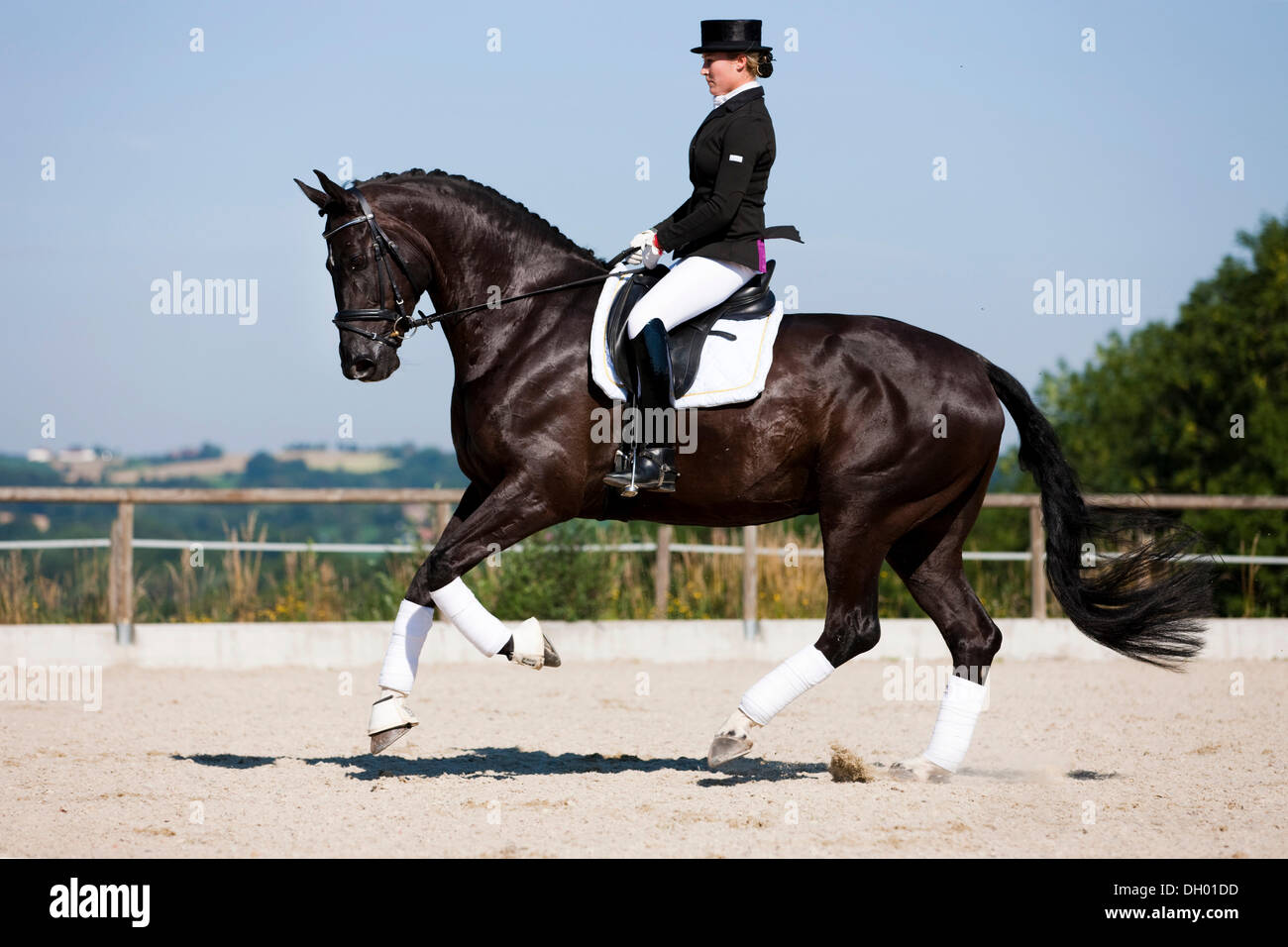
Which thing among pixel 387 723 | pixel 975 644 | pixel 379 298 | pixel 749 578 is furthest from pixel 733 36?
pixel 749 578

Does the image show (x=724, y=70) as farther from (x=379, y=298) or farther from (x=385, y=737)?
(x=385, y=737)

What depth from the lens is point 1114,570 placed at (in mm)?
6199

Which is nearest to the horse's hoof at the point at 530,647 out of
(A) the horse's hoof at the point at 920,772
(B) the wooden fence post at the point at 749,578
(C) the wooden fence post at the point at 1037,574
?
(A) the horse's hoof at the point at 920,772

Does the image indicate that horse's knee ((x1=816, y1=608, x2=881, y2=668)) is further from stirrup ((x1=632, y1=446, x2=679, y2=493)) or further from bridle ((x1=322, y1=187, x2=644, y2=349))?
bridle ((x1=322, y1=187, x2=644, y2=349))

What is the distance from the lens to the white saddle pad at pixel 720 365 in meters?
5.63

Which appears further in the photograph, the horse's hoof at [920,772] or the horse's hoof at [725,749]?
the horse's hoof at [920,772]

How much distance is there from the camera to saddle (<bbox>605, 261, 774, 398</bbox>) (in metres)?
5.62

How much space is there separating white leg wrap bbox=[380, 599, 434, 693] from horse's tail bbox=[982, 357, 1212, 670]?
9.35 feet

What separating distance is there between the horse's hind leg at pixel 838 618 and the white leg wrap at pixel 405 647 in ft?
4.43

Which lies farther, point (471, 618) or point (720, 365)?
point (720, 365)

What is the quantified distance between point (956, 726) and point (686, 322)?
7.07 feet

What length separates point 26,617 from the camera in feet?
37.6

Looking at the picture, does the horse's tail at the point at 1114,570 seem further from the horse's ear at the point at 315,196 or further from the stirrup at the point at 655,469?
the horse's ear at the point at 315,196
